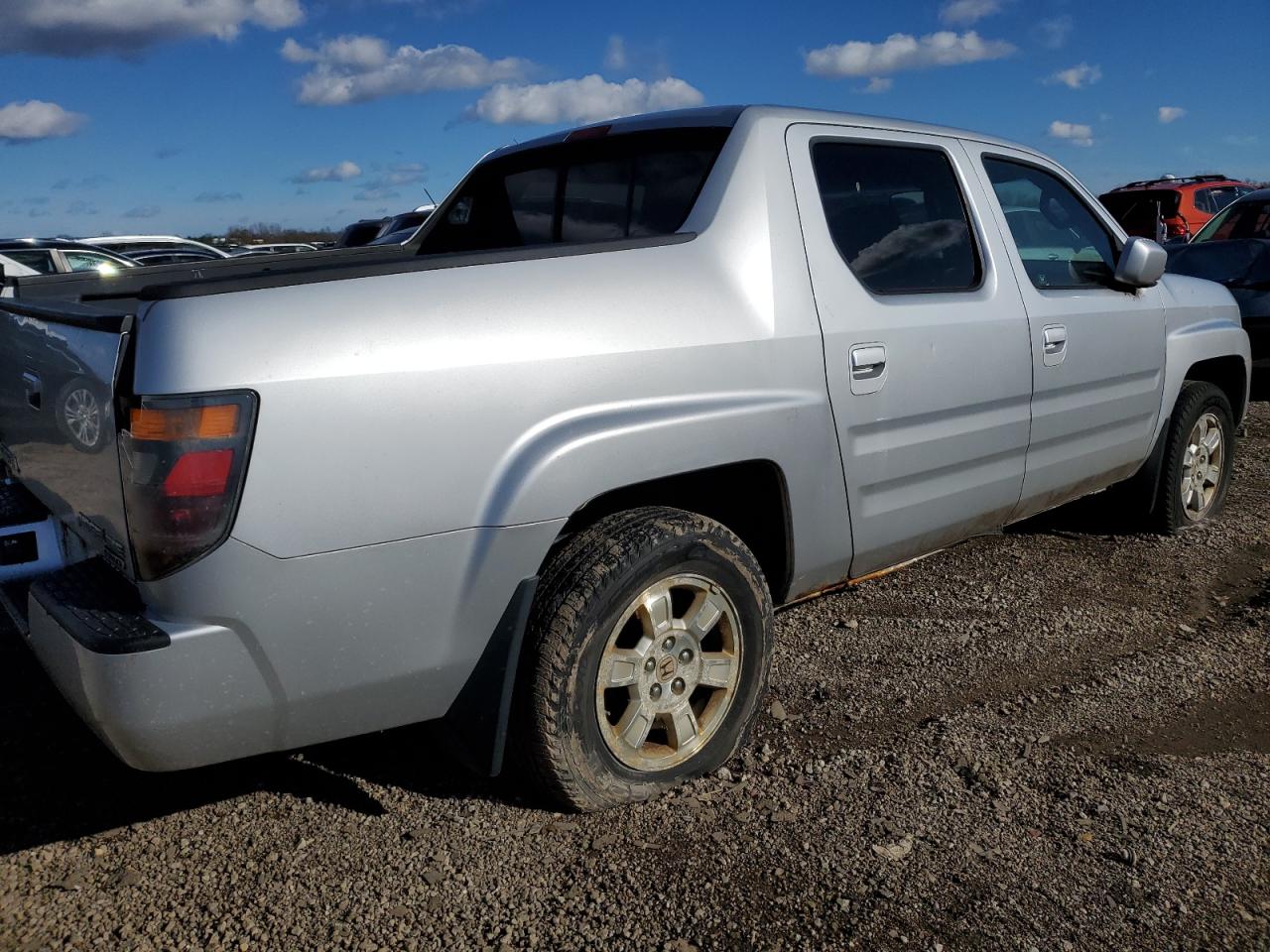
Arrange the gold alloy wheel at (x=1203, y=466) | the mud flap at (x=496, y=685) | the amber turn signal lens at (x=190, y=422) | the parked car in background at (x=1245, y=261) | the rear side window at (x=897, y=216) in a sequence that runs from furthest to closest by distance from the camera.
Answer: the parked car in background at (x=1245, y=261), the gold alloy wheel at (x=1203, y=466), the rear side window at (x=897, y=216), the mud flap at (x=496, y=685), the amber turn signal lens at (x=190, y=422)

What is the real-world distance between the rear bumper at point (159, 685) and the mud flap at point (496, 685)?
1.45ft

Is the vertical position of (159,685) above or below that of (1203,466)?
above

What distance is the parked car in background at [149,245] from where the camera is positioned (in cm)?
1584

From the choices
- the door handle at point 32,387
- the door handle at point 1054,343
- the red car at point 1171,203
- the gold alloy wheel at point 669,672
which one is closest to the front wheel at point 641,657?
the gold alloy wheel at point 669,672

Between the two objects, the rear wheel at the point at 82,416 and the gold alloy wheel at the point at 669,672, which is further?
the gold alloy wheel at the point at 669,672

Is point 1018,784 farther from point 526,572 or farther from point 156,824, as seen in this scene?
point 156,824

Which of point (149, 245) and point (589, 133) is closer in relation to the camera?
point (589, 133)

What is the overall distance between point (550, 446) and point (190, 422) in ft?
2.49

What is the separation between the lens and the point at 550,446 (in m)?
2.50

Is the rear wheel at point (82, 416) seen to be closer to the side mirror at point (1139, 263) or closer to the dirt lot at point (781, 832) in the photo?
the dirt lot at point (781, 832)

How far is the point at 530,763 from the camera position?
8.85 feet

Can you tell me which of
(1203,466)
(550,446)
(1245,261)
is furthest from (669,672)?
(1245,261)

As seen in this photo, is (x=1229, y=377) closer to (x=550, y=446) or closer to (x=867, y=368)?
(x=867, y=368)

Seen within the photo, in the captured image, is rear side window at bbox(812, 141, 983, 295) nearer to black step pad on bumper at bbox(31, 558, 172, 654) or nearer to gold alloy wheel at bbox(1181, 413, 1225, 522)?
gold alloy wheel at bbox(1181, 413, 1225, 522)
